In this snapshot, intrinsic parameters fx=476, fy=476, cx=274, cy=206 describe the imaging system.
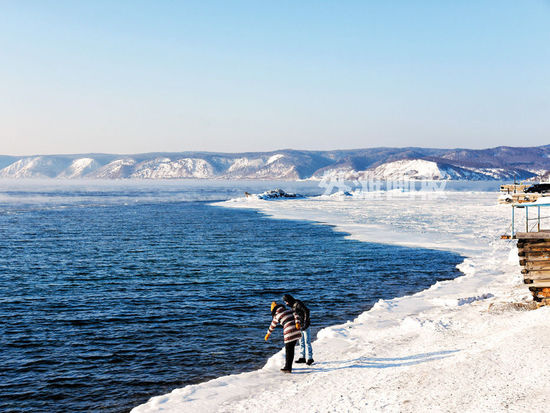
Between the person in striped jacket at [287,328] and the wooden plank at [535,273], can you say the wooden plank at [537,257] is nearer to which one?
the wooden plank at [535,273]

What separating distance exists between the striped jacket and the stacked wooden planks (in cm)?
812

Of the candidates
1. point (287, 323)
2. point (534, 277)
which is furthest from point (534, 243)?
point (287, 323)

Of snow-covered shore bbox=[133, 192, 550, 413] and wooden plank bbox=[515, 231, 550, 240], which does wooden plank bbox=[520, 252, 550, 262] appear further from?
snow-covered shore bbox=[133, 192, 550, 413]

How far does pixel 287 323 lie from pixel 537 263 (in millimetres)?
8866

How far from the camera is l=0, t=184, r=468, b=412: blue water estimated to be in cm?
1198

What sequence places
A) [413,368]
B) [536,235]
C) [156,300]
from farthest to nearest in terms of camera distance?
1. [156,300]
2. [536,235]
3. [413,368]

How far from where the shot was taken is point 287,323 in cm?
1171

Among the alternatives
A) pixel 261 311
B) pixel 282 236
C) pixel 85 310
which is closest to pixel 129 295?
pixel 85 310

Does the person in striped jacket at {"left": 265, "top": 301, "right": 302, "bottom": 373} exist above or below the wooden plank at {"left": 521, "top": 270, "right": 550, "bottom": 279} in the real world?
below

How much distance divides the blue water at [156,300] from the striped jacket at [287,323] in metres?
1.75

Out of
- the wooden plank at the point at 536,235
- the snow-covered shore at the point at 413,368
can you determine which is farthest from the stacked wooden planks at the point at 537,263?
the snow-covered shore at the point at 413,368

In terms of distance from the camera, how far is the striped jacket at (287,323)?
1159cm

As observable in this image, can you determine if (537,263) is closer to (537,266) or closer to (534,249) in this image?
(537,266)

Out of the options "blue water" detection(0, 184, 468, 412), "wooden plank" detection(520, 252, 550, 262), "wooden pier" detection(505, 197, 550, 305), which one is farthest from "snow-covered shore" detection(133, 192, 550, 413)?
"wooden plank" detection(520, 252, 550, 262)
